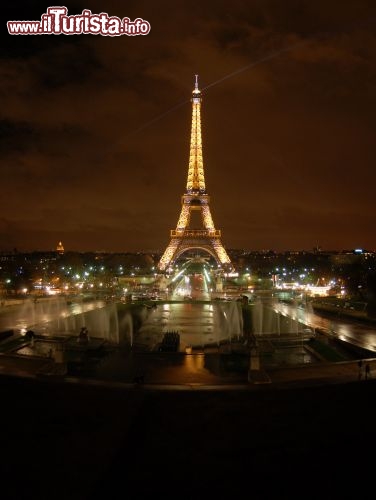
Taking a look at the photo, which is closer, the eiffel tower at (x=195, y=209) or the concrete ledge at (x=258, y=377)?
the concrete ledge at (x=258, y=377)

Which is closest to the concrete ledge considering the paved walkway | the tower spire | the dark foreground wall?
the paved walkway

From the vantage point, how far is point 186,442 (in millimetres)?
10867

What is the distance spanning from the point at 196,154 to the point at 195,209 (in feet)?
41.9

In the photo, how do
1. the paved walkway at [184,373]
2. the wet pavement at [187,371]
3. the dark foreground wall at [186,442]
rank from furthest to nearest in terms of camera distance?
the wet pavement at [187,371]
the paved walkway at [184,373]
the dark foreground wall at [186,442]

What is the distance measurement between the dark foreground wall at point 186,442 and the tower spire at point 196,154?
72.2 meters

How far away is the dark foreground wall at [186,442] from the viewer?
873 cm

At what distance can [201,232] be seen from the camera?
97.8 meters

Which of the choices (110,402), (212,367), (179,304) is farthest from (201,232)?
(110,402)

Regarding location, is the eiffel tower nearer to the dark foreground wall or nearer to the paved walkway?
the paved walkway

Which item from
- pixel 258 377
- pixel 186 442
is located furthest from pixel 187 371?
pixel 186 442

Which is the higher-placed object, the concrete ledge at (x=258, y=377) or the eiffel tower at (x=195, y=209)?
the eiffel tower at (x=195, y=209)

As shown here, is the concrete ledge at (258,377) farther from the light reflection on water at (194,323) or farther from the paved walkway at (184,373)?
the light reflection on water at (194,323)

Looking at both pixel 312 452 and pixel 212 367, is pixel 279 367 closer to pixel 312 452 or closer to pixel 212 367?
pixel 212 367

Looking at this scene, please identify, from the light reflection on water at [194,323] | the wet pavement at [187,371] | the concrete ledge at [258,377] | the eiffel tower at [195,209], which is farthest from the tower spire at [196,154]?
the concrete ledge at [258,377]
